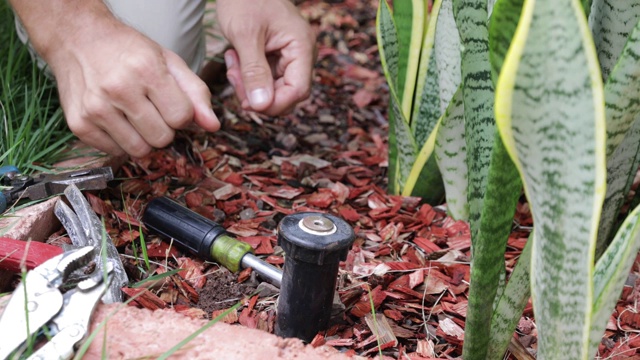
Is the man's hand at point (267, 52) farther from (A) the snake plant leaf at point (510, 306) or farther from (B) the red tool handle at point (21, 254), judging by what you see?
(A) the snake plant leaf at point (510, 306)

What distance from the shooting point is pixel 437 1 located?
4.10 feet

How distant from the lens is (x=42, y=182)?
1191 millimetres

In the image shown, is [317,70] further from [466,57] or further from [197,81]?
[466,57]

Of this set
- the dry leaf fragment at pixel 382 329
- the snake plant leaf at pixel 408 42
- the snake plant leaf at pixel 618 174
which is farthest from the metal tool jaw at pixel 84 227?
the snake plant leaf at pixel 618 174

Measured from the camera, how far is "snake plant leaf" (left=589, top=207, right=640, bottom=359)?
0.66m

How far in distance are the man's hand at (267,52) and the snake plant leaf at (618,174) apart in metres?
0.62

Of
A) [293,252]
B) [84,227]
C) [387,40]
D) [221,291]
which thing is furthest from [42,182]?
[387,40]

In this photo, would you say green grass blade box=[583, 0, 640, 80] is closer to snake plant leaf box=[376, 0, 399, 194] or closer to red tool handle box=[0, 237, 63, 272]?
snake plant leaf box=[376, 0, 399, 194]

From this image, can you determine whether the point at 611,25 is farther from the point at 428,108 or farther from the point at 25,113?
the point at 25,113

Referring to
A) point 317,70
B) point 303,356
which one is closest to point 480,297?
point 303,356

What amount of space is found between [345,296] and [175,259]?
0.30 metres

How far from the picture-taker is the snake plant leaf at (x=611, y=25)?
34.4 inches

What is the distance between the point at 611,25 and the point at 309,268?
0.49m

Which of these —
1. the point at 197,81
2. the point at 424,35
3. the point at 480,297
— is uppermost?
the point at 424,35
